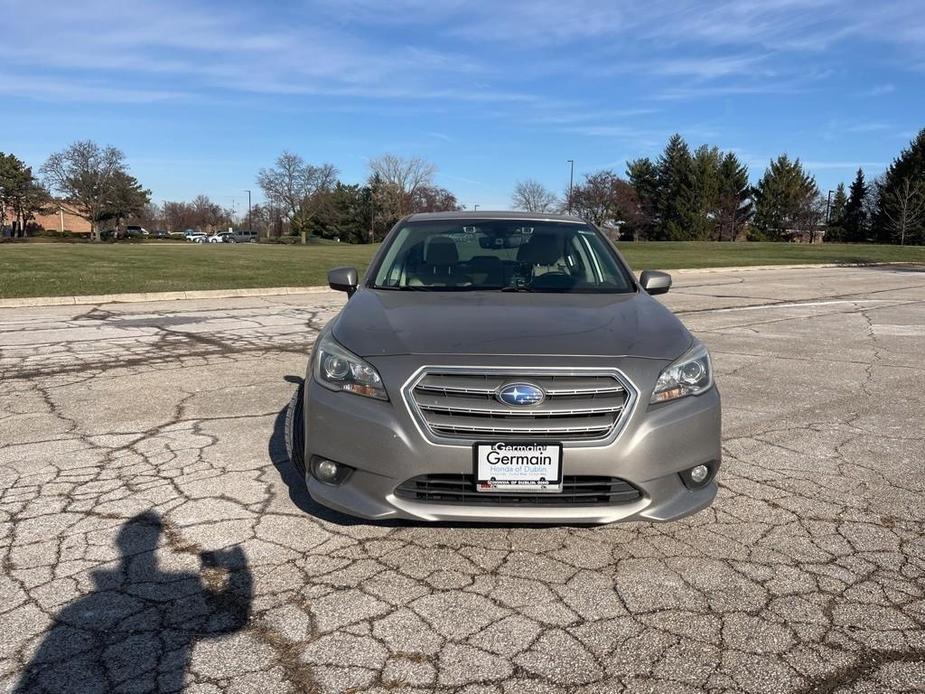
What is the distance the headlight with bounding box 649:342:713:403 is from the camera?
3072 millimetres

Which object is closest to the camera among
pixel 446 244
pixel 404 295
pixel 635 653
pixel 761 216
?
pixel 635 653

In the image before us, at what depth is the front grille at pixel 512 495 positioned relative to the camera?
2930mm

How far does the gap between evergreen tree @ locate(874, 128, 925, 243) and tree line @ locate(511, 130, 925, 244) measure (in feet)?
9.87

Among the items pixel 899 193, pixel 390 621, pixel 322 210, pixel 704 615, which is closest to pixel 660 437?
pixel 704 615

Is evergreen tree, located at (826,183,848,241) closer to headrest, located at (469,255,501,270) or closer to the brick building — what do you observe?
headrest, located at (469,255,501,270)

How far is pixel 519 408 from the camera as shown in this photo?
115 inches

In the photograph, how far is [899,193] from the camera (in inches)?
2250

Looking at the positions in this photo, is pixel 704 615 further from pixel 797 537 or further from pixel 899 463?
pixel 899 463

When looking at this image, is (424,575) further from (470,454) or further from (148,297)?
(148,297)

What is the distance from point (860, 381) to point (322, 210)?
77.0 metres

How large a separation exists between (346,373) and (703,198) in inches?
2827

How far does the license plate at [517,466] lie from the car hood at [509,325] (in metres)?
0.41

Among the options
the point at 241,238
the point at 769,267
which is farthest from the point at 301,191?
the point at 769,267

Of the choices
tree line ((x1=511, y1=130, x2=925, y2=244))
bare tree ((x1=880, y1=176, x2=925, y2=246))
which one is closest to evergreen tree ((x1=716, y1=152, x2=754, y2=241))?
tree line ((x1=511, y1=130, x2=925, y2=244))
